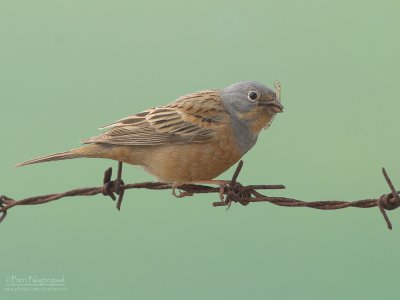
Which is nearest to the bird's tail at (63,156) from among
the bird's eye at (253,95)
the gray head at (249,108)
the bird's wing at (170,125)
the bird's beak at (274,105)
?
the bird's wing at (170,125)

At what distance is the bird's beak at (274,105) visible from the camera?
703cm

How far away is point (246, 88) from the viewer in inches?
279

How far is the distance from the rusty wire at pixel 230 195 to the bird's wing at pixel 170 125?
59 cm

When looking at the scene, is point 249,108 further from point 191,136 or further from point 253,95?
point 191,136

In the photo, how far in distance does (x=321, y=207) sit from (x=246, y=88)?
2372 millimetres

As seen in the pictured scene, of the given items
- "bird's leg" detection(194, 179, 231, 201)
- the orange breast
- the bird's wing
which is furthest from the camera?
the bird's wing

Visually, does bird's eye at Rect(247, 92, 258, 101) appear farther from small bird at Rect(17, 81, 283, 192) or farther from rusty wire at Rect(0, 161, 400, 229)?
rusty wire at Rect(0, 161, 400, 229)

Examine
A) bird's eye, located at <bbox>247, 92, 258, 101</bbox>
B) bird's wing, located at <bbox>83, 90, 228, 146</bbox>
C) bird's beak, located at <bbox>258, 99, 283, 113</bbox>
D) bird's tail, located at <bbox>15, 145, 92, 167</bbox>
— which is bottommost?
bird's tail, located at <bbox>15, 145, 92, 167</bbox>

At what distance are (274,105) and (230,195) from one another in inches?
66.1

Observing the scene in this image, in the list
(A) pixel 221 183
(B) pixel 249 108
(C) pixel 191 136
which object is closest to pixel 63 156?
(C) pixel 191 136

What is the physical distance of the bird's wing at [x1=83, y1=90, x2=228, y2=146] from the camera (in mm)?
6918

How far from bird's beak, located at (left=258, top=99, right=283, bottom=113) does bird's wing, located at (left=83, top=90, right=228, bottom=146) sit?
468 mm

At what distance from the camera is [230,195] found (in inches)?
227

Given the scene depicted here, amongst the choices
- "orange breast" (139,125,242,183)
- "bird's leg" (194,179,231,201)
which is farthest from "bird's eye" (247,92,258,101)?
"bird's leg" (194,179,231,201)
